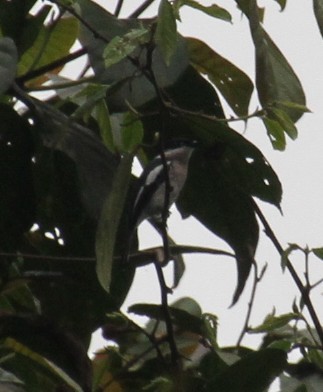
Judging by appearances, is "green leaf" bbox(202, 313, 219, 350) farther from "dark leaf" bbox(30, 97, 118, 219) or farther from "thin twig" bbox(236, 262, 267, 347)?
"dark leaf" bbox(30, 97, 118, 219)

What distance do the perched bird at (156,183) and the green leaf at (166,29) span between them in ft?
1.75

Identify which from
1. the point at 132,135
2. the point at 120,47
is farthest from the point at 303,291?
the point at 120,47

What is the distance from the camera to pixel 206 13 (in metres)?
1.50

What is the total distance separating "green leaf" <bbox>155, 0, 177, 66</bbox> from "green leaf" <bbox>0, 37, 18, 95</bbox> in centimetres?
28

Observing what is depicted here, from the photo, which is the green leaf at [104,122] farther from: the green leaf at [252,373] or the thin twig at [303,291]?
the green leaf at [252,373]

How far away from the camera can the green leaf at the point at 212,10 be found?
1.49 m

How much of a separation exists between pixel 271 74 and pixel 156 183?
0.52m

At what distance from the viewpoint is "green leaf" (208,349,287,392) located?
159 cm

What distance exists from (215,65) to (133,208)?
0.30m

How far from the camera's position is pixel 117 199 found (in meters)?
1.60

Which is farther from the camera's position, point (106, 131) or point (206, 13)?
point (106, 131)

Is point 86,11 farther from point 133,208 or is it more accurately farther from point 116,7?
point 133,208

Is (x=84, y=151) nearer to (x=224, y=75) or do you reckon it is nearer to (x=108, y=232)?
(x=108, y=232)

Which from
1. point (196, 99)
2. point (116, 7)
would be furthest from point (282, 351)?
point (116, 7)
